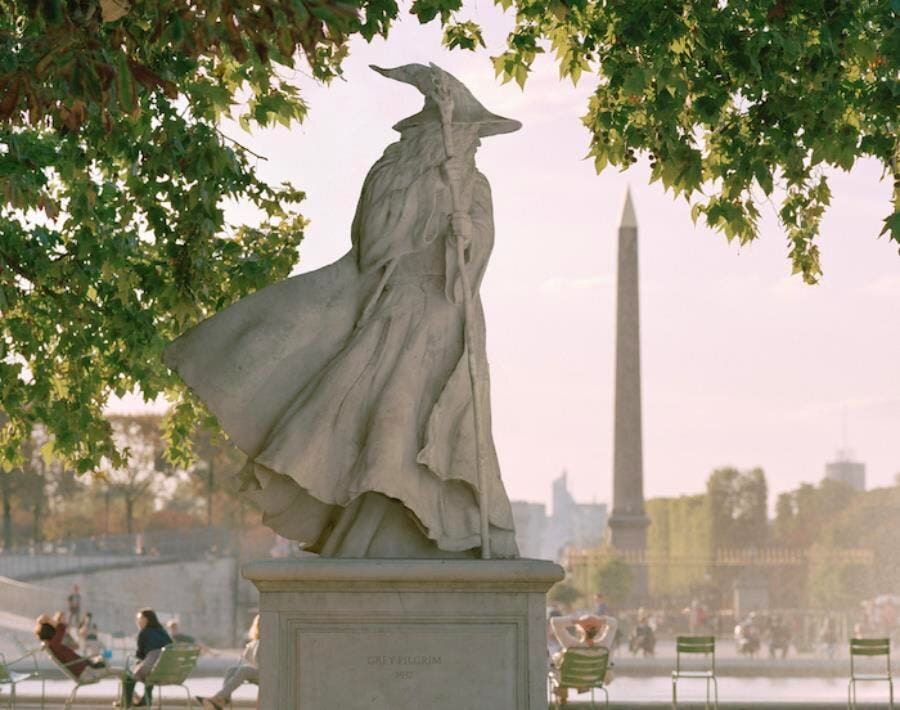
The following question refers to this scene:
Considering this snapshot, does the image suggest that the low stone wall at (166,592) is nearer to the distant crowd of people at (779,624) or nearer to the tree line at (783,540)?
the distant crowd of people at (779,624)

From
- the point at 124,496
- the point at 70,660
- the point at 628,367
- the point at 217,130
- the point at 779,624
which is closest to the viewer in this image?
the point at 217,130

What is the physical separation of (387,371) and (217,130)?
562 cm

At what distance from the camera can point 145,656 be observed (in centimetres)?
1834

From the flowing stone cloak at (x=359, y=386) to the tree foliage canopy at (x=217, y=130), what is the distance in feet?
3.28

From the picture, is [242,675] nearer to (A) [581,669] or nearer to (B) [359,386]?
(A) [581,669]

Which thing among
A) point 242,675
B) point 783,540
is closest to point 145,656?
point 242,675

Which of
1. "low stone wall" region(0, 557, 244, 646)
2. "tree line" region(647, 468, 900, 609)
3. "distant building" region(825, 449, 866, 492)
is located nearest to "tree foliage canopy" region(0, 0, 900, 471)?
"low stone wall" region(0, 557, 244, 646)

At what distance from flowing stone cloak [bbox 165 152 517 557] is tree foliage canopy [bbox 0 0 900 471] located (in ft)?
3.28

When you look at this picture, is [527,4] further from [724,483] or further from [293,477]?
[724,483]

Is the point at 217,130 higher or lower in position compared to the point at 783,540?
higher

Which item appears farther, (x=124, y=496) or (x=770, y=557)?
(x=124, y=496)

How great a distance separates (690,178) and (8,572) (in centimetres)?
5067

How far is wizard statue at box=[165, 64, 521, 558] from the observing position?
8617 mm

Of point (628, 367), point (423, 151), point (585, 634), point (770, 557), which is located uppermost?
point (628, 367)
